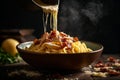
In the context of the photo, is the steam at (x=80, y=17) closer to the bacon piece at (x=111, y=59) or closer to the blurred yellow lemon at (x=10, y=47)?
the blurred yellow lemon at (x=10, y=47)

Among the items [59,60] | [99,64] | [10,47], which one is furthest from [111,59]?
[10,47]

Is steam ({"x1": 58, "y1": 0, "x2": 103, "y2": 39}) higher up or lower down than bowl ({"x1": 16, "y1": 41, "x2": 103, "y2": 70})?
lower down

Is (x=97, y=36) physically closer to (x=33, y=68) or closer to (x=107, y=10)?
(x=107, y=10)

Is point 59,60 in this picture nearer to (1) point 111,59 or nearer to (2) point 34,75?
(2) point 34,75

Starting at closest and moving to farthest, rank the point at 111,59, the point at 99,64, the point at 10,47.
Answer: the point at 99,64 → the point at 111,59 → the point at 10,47

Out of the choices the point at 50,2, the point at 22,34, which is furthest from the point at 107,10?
the point at 50,2

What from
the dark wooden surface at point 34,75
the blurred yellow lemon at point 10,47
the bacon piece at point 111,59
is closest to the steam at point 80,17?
the blurred yellow lemon at point 10,47

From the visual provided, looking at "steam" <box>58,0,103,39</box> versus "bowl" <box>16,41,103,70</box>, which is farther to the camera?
"steam" <box>58,0,103,39</box>

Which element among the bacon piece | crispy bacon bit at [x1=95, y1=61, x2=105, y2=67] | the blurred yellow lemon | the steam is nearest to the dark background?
the steam

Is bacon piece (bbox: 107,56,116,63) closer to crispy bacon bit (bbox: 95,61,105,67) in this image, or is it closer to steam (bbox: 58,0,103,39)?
crispy bacon bit (bbox: 95,61,105,67)
